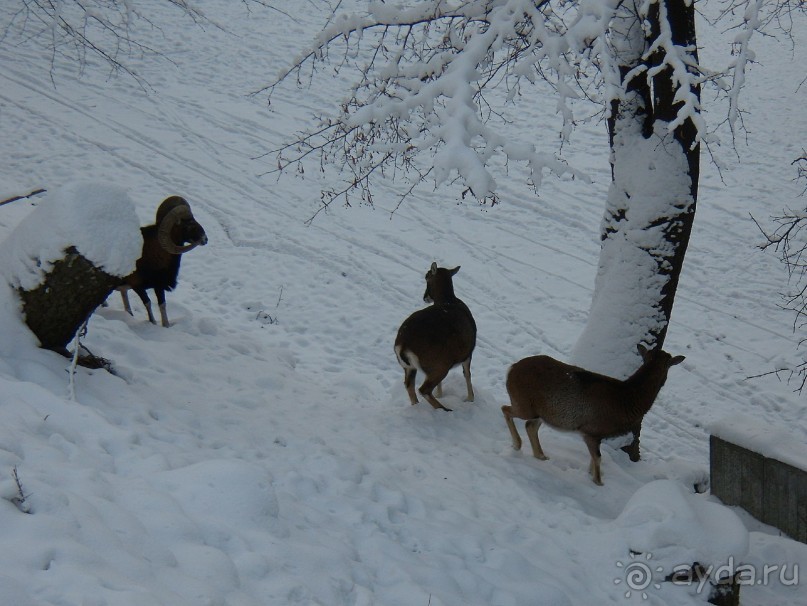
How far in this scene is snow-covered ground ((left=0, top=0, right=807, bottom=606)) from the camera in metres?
4.06

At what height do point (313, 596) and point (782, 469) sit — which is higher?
point (782, 469)

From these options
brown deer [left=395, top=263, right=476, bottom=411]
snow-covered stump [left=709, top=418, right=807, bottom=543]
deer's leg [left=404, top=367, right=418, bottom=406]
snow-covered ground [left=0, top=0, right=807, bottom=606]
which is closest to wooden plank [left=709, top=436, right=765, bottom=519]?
snow-covered stump [left=709, top=418, right=807, bottom=543]

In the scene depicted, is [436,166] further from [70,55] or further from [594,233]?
[70,55]

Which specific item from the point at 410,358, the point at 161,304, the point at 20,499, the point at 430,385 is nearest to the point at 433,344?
the point at 410,358

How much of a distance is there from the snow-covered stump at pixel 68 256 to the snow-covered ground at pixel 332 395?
0.67 feet

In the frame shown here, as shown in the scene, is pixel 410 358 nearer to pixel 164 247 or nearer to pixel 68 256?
pixel 164 247

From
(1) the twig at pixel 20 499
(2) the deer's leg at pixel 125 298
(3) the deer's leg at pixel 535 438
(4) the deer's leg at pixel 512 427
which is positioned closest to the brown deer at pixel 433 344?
(4) the deer's leg at pixel 512 427

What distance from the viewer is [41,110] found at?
1600 centimetres

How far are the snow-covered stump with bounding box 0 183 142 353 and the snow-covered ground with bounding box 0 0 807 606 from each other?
20cm

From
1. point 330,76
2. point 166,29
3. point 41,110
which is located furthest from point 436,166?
point 166,29

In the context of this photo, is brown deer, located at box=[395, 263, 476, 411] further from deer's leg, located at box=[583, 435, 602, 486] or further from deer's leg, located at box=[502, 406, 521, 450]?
deer's leg, located at box=[583, 435, 602, 486]

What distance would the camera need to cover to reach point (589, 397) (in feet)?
22.4

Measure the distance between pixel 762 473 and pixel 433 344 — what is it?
3.19 metres

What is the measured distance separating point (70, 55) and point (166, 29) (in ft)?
11.6
